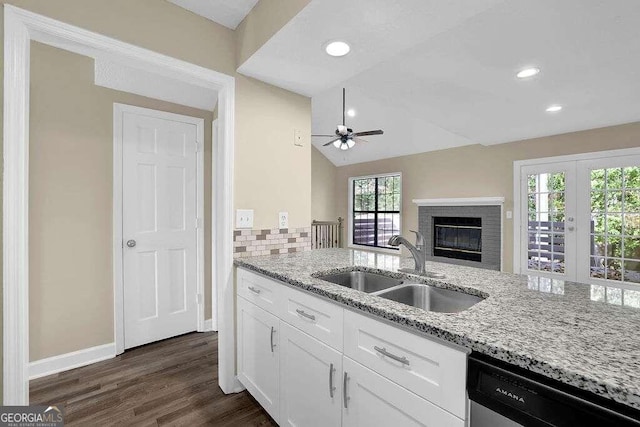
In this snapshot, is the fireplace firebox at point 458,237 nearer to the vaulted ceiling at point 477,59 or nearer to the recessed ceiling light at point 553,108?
the vaulted ceiling at point 477,59

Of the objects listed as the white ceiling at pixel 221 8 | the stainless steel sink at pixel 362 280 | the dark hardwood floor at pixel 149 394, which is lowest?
the dark hardwood floor at pixel 149 394

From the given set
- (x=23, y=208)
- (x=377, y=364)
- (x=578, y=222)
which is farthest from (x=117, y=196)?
(x=578, y=222)

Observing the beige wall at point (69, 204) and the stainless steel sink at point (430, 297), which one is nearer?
the stainless steel sink at point (430, 297)

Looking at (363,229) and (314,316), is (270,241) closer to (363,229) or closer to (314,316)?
(314,316)

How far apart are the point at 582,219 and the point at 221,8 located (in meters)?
4.85

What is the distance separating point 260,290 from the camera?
1753 millimetres

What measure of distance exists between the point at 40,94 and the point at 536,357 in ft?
10.4

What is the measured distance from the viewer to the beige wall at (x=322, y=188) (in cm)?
721

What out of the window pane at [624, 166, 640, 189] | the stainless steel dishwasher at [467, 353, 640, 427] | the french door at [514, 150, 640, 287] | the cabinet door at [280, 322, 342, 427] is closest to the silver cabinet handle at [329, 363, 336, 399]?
the cabinet door at [280, 322, 342, 427]

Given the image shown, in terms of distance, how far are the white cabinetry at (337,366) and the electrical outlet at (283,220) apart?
1.68 ft

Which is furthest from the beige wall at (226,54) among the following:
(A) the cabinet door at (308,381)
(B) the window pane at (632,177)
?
(B) the window pane at (632,177)

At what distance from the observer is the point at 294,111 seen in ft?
7.85

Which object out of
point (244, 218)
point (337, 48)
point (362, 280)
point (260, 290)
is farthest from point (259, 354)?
point (337, 48)

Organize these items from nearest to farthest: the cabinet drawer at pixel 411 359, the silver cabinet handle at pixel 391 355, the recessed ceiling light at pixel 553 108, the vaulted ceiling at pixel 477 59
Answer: the cabinet drawer at pixel 411 359 → the silver cabinet handle at pixel 391 355 → the vaulted ceiling at pixel 477 59 → the recessed ceiling light at pixel 553 108
